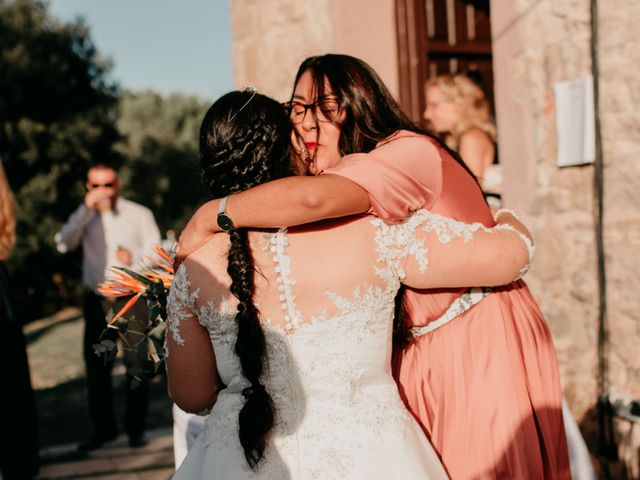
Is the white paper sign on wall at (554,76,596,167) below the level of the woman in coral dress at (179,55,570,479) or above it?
above

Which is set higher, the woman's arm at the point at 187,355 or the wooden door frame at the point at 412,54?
the wooden door frame at the point at 412,54

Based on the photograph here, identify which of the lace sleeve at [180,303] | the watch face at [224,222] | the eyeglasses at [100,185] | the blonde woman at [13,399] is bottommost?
the blonde woman at [13,399]

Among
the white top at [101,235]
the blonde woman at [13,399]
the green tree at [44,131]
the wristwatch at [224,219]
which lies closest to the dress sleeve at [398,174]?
the wristwatch at [224,219]

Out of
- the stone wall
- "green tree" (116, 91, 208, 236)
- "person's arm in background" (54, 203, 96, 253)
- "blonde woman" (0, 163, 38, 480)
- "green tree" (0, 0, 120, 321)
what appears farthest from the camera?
"green tree" (116, 91, 208, 236)

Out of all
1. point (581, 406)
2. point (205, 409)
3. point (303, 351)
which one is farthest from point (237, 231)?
point (581, 406)

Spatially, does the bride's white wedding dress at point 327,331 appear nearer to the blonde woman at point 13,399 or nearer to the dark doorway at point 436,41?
the blonde woman at point 13,399

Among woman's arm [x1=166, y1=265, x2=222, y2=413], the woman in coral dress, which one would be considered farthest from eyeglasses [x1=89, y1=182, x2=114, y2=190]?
woman's arm [x1=166, y1=265, x2=222, y2=413]

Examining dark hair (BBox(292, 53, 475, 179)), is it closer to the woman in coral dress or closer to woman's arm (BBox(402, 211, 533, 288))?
the woman in coral dress

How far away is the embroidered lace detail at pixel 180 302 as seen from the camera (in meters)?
1.64

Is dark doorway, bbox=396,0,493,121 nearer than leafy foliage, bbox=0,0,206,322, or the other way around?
dark doorway, bbox=396,0,493,121

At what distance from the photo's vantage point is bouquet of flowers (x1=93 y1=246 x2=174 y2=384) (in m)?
2.13

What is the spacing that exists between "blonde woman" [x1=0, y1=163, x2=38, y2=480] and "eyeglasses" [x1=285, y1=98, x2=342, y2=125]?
255 centimetres

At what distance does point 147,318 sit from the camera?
2.27 m

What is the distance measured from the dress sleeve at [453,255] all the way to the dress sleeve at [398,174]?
2.2 inches
